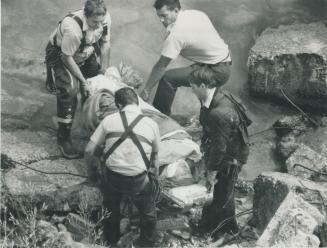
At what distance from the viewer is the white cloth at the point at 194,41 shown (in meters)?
5.69

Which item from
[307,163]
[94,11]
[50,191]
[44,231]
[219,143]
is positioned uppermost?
[94,11]

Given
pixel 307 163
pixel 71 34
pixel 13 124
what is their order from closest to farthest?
pixel 71 34
pixel 307 163
pixel 13 124

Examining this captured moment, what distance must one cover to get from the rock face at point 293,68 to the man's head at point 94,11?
7.96ft

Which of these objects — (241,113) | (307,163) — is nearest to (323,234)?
(241,113)

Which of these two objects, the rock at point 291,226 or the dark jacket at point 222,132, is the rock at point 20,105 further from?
the rock at point 291,226

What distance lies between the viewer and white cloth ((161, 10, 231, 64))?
5691 mm

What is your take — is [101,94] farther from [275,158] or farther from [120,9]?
[120,9]

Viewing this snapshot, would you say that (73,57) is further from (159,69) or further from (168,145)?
(168,145)

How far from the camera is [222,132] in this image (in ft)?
17.4

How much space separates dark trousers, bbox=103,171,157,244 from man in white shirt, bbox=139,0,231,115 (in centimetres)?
131

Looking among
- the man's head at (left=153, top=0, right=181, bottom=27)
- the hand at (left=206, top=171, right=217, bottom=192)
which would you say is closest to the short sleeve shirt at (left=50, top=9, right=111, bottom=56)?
the man's head at (left=153, top=0, right=181, bottom=27)

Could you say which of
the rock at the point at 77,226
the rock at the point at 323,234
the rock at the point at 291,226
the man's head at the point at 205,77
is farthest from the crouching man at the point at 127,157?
the rock at the point at 323,234

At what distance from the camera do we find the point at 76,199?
569 cm

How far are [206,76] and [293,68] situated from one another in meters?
1.71
